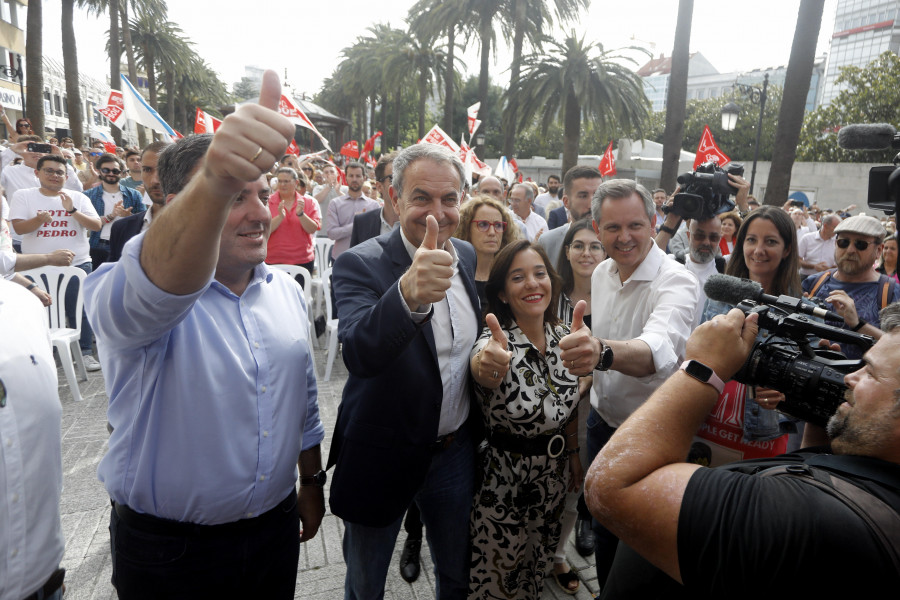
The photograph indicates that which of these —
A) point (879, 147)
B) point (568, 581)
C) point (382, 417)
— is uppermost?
point (879, 147)

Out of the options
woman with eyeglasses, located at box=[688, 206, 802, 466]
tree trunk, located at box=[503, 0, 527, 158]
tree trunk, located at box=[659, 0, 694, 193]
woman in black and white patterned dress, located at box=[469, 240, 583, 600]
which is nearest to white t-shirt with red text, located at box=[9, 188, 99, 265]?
woman in black and white patterned dress, located at box=[469, 240, 583, 600]

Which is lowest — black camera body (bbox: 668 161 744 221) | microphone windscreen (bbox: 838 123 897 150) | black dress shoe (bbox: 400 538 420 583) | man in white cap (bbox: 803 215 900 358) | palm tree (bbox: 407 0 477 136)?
black dress shoe (bbox: 400 538 420 583)

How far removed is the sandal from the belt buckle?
0.98 m

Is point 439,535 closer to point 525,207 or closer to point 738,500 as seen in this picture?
point 738,500

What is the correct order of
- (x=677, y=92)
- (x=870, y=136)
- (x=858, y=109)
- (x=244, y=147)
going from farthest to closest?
(x=858, y=109), (x=677, y=92), (x=870, y=136), (x=244, y=147)

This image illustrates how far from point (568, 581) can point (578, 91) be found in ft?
57.8

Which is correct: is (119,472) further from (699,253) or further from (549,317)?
(699,253)

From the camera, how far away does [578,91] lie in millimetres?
17922

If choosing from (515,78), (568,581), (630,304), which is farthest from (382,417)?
(515,78)

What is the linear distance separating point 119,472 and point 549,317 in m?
1.88

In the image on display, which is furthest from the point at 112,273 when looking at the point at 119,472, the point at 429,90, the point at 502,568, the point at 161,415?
the point at 429,90

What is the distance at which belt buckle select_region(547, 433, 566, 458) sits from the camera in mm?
2368

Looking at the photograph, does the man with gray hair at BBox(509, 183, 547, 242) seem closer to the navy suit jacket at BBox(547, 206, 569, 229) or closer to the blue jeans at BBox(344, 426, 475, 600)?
the navy suit jacket at BBox(547, 206, 569, 229)

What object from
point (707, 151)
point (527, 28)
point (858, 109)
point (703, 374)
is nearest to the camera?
point (703, 374)
